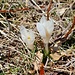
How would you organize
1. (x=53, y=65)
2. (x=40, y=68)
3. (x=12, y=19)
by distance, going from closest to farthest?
(x=40, y=68) → (x=53, y=65) → (x=12, y=19)

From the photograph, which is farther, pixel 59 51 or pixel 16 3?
pixel 16 3

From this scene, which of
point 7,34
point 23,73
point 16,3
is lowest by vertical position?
point 23,73

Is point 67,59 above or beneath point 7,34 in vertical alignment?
beneath

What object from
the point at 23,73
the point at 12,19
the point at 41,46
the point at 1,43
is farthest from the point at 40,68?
the point at 12,19

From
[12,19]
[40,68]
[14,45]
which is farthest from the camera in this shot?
[12,19]

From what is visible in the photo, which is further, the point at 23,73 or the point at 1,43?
the point at 1,43

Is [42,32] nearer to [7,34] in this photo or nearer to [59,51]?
[59,51]

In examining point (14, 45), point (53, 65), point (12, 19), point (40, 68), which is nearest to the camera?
point (40, 68)

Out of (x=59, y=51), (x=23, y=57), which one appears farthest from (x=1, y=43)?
(x=59, y=51)

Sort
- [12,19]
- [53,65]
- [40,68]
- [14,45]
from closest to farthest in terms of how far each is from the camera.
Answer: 1. [40,68]
2. [53,65]
3. [14,45]
4. [12,19]

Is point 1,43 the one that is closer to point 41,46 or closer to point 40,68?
point 41,46
